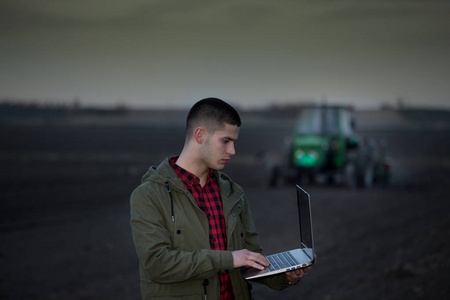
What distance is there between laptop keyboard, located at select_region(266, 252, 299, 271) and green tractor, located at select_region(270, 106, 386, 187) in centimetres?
1052

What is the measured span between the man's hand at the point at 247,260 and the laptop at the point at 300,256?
66 millimetres

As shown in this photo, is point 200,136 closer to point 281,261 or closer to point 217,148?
point 217,148

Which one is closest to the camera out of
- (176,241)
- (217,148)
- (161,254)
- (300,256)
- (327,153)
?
(161,254)

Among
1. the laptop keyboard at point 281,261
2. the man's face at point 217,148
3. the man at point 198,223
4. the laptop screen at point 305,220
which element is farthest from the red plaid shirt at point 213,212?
the laptop screen at point 305,220

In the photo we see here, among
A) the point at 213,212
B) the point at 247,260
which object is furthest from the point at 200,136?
the point at 247,260

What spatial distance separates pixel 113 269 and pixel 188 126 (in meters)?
4.71

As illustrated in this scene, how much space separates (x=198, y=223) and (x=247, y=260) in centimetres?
30

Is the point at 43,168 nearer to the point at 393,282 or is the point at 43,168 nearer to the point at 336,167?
the point at 336,167

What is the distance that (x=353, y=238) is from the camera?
823cm

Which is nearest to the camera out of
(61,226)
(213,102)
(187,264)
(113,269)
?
(187,264)

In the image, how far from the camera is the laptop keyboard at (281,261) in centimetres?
249

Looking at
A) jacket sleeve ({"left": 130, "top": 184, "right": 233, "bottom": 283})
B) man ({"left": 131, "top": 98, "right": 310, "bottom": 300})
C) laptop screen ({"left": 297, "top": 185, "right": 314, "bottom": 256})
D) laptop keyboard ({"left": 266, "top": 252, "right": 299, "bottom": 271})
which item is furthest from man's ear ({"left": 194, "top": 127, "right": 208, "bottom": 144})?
laptop keyboard ({"left": 266, "top": 252, "right": 299, "bottom": 271})

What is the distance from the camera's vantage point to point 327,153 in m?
13.2

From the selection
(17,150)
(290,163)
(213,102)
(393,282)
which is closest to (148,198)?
(213,102)
